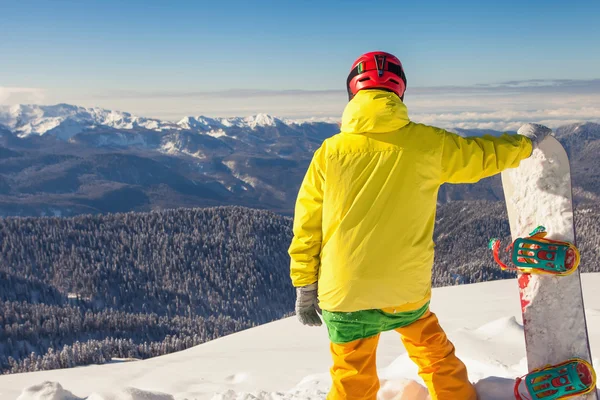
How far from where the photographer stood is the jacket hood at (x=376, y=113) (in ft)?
12.4

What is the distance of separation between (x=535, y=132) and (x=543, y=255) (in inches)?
41.2

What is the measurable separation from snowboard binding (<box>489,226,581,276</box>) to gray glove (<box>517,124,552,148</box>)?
77 cm

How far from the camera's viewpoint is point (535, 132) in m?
4.40

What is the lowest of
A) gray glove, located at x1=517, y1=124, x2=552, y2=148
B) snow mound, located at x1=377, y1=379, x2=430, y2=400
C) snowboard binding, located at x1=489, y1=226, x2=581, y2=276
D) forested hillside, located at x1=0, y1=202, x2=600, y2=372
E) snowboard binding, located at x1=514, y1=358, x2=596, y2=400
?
forested hillside, located at x1=0, y1=202, x2=600, y2=372

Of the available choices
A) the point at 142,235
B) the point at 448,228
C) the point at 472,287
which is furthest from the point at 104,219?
the point at 472,287

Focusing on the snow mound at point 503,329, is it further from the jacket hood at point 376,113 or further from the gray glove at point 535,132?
the jacket hood at point 376,113

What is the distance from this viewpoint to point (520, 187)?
4.75 m

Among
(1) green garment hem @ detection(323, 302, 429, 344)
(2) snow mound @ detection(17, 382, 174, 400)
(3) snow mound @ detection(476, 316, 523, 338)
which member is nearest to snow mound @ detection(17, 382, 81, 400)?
(2) snow mound @ detection(17, 382, 174, 400)

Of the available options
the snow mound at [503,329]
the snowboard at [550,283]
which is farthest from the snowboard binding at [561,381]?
the snow mound at [503,329]

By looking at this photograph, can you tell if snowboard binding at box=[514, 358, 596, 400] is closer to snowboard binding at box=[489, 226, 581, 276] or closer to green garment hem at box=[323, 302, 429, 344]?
snowboard binding at box=[489, 226, 581, 276]

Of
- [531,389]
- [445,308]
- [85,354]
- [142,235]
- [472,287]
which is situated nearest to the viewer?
[531,389]

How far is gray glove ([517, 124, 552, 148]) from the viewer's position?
14.3 feet

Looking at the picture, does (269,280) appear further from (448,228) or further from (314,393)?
(314,393)

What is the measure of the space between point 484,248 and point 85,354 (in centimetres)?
10395
